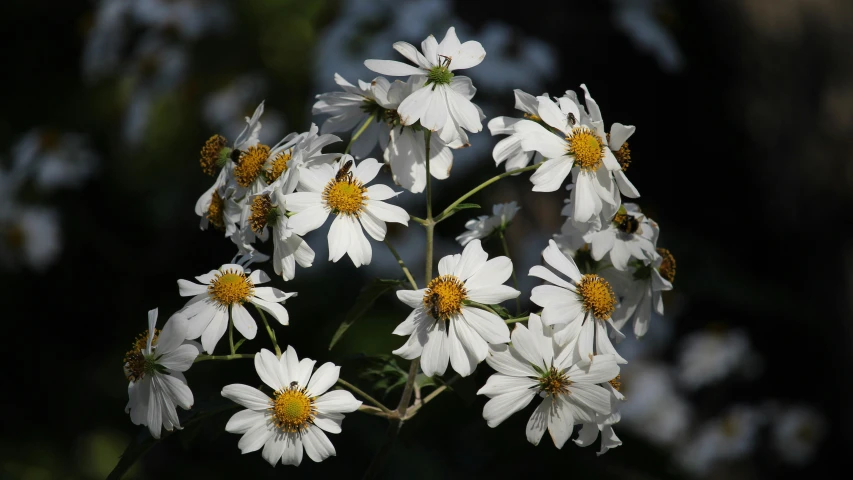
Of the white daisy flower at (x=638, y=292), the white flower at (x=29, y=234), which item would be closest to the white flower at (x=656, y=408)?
the white daisy flower at (x=638, y=292)

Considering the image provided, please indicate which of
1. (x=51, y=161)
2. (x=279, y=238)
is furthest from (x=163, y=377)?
(x=51, y=161)

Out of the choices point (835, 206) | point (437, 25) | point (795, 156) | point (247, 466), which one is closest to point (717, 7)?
point (795, 156)

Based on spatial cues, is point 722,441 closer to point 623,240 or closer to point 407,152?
point 623,240

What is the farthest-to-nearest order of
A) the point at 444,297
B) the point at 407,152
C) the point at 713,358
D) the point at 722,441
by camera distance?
the point at 713,358 < the point at 722,441 < the point at 407,152 < the point at 444,297

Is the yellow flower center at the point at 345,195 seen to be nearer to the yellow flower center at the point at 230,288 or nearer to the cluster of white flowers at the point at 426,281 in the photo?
the cluster of white flowers at the point at 426,281

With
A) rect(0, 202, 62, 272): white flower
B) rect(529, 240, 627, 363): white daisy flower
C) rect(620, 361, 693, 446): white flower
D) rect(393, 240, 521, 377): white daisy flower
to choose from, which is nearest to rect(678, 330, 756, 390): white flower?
rect(620, 361, 693, 446): white flower

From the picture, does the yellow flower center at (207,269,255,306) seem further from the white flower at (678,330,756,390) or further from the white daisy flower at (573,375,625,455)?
the white flower at (678,330,756,390)
